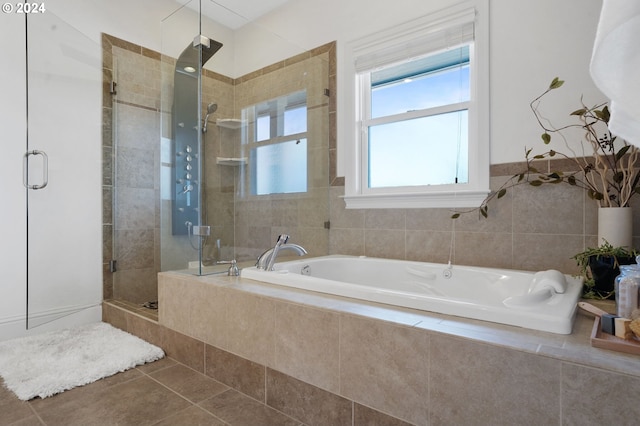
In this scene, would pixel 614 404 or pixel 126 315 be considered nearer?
pixel 614 404

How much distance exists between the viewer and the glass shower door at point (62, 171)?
2.15 m

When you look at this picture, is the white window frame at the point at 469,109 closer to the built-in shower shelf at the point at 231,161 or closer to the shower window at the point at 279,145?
the shower window at the point at 279,145

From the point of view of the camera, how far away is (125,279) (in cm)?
282

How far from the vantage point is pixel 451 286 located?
6.89 ft

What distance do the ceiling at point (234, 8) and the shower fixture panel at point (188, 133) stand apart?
0.17 metres

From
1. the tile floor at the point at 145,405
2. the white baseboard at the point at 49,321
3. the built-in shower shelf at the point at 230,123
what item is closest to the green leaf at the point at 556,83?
the built-in shower shelf at the point at 230,123

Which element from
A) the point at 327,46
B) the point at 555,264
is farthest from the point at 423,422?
the point at 327,46

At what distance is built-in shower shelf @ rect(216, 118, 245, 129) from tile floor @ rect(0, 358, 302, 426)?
149 centimetres

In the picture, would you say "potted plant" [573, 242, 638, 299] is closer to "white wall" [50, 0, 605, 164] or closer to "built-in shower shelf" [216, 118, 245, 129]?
"white wall" [50, 0, 605, 164]

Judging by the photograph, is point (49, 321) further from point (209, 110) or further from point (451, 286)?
point (451, 286)

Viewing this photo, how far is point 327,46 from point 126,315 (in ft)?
8.06

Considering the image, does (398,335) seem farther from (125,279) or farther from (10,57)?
(10,57)

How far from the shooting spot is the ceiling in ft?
7.66

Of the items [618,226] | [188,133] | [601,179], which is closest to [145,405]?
[188,133]
